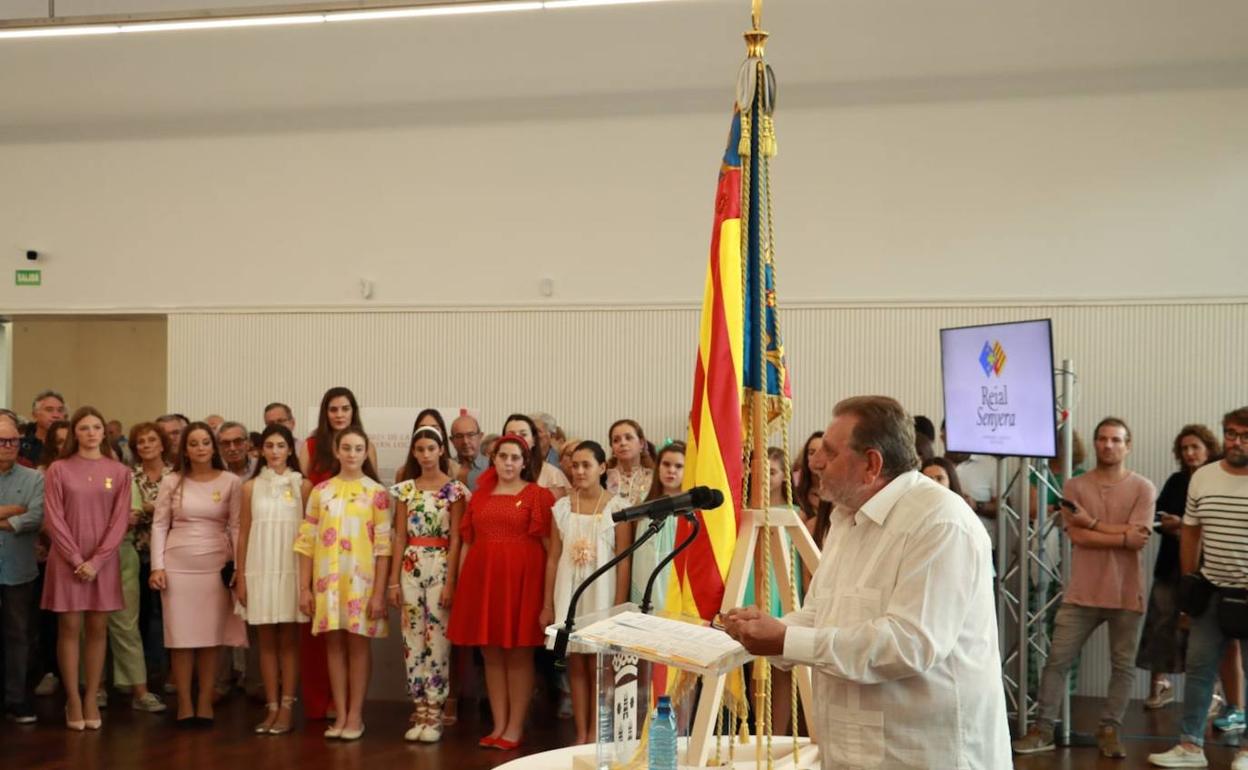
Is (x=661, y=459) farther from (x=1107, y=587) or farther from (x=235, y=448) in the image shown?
(x=235, y=448)

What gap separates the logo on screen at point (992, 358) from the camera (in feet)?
19.4

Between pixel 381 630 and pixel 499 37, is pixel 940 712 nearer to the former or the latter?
pixel 381 630

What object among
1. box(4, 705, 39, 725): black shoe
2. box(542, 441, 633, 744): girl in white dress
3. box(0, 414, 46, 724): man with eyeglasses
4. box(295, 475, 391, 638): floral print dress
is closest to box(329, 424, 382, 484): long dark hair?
box(295, 475, 391, 638): floral print dress

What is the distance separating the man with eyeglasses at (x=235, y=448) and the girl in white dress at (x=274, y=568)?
60 cm

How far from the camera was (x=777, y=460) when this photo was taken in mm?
5445

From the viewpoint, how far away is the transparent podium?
2.43 meters

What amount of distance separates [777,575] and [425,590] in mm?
3269

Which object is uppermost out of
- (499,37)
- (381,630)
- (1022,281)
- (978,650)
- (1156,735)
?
(499,37)

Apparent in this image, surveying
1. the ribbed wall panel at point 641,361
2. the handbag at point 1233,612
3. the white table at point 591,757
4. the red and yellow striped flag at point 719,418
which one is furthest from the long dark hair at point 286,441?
the handbag at point 1233,612

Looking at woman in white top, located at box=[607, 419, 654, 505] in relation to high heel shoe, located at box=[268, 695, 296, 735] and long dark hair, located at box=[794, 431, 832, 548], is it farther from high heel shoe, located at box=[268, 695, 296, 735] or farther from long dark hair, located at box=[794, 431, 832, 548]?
high heel shoe, located at box=[268, 695, 296, 735]

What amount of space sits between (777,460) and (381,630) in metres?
2.15

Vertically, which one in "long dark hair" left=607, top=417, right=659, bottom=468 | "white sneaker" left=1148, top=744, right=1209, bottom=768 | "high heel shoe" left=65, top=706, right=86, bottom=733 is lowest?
"white sneaker" left=1148, top=744, right=1209, bottom=768

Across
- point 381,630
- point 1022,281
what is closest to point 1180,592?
point 1022,281

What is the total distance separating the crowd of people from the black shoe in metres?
0.02
